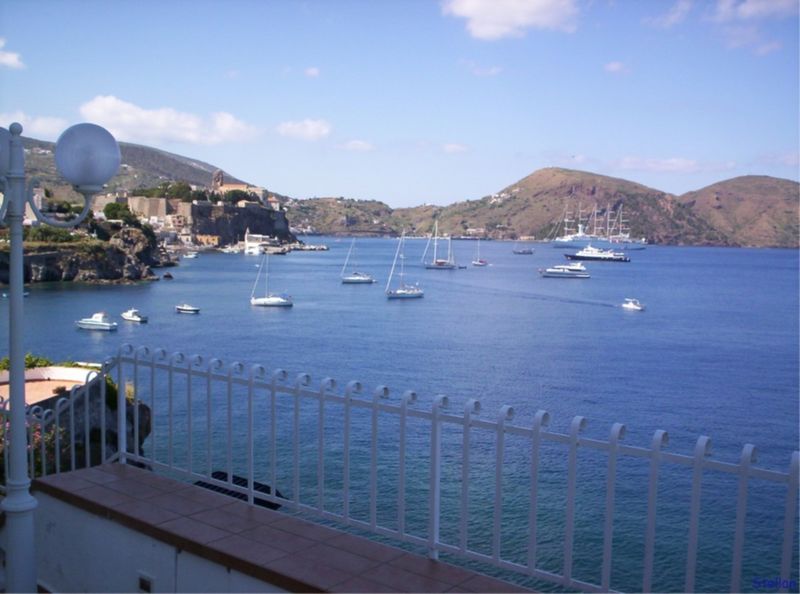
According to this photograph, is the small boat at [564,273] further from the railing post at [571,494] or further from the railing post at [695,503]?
the railing post at [695,503]

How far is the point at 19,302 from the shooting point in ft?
10.9

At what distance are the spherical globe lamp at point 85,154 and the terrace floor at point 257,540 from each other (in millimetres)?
1740

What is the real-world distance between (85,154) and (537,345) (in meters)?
37.4

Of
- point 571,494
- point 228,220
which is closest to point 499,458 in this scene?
point 571,494

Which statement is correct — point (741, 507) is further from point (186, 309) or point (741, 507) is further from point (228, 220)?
point (228, 220)

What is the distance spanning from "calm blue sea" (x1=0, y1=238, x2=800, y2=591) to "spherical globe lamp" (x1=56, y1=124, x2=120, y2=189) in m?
11.7

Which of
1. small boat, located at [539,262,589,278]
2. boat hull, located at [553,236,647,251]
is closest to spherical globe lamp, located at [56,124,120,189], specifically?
small boat, located at [539,262,589,278]

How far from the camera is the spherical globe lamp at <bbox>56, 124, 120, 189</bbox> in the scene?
361 cm

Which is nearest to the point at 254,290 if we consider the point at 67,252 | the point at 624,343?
the point at 67,252

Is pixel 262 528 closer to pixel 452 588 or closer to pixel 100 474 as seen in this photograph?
pixel 452 588

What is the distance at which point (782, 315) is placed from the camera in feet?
193

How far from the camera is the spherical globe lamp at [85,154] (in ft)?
11.8

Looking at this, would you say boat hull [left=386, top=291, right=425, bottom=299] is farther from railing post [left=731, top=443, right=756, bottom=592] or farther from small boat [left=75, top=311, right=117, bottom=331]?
railing post [left=731, top=443, right=756, bottom=592]

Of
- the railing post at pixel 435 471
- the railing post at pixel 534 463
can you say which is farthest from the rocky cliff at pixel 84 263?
the railing post at pixel 534 463
